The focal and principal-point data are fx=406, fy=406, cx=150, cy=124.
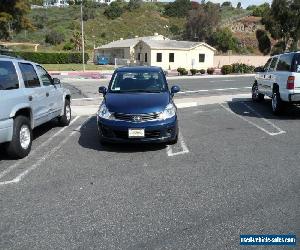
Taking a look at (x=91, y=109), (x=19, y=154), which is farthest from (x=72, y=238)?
(x=91, y=109)

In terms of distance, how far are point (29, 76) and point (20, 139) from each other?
1.48 m

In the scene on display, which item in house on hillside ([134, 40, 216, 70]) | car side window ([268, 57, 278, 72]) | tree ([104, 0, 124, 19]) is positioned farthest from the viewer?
tree ([104, 0, 124, 19])

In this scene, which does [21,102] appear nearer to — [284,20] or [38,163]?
[38,163]

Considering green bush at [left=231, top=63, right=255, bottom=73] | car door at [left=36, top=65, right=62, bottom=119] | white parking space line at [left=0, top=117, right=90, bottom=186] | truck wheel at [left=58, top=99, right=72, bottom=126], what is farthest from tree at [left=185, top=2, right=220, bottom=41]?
white parking space line at [left=0, top=117, right=90, bottom=186]

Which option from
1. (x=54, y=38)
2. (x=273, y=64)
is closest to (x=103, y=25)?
(x=54, y=38)

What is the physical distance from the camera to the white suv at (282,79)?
11188 mm

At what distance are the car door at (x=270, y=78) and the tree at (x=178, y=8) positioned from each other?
126 metres

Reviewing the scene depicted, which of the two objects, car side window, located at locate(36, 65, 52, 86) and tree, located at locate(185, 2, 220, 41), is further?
tree, located at locate(185, 2, 220, 41)

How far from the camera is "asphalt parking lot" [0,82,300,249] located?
172 inches

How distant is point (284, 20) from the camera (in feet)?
195

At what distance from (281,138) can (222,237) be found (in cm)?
545

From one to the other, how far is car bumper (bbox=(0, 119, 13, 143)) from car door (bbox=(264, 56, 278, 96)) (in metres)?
8.48

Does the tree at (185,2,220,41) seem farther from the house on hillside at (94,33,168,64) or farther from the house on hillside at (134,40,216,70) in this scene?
the house on hillside at (134,40,216,70)

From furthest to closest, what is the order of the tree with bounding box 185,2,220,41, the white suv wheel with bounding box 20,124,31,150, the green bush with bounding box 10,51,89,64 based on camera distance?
the tree with bounding box 185,2,220,41
the green bush with bounding box 10,51,89,64
the white suv wheel with bounding box 20,124,31,150
